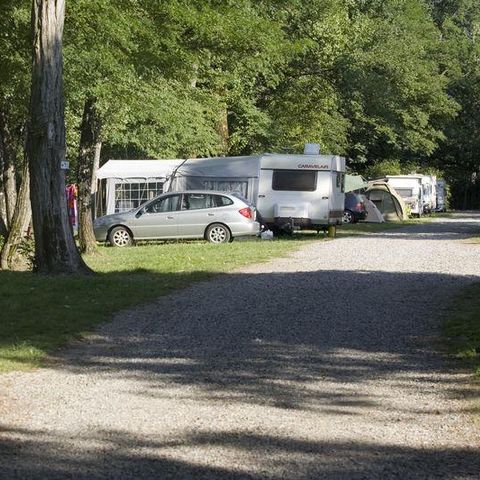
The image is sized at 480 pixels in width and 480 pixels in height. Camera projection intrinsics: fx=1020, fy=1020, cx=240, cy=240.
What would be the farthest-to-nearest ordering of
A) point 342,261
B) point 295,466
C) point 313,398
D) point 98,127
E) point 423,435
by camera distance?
point 98,127 → point 342,261 → point 313,398 → point 423,435 → point 295,466

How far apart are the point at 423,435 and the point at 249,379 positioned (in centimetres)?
202

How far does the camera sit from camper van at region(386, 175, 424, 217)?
168 ft

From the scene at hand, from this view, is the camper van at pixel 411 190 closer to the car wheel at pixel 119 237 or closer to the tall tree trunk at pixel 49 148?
the car wheel at pixel 119 237

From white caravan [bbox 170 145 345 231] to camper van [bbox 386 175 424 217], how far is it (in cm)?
1993

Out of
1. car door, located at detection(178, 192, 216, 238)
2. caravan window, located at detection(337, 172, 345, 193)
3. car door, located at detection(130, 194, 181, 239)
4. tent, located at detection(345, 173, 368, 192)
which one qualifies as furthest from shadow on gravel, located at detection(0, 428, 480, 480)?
tent, located at detection(345, 173, 368, 192)

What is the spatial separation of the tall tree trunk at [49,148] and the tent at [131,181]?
1740 centimetres

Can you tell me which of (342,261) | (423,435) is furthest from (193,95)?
(423,435)

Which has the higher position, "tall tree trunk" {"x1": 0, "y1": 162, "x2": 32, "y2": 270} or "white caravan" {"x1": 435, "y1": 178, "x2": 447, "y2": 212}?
"white caravan" {"x1": 435, "y1": 178, "x2": 447, "y2": 212}

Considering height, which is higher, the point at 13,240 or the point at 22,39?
the point at 22,39

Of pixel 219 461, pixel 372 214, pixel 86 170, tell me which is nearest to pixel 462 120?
pixel 372 214

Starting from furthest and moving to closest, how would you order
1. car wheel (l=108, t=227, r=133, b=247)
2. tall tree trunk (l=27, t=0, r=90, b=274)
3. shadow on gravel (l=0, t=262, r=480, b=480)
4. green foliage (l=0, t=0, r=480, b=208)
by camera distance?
car wheel (l=108, t=227, r=133, b=247)
green foliage (l=0, t=0, r=480, b=208)
tall tree trunk (l=27, t=0, r=90, b=274)
shadow on gravel (l=0, t=262, r=480, b=480)

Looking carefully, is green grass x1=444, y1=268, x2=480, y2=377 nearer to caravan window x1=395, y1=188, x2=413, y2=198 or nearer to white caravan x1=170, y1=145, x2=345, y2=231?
white caravan x1=170, y1=145, x2=345, y2=231

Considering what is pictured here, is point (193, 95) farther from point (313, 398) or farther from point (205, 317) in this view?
point (313, 398)

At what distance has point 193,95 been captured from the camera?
86.9 ft
